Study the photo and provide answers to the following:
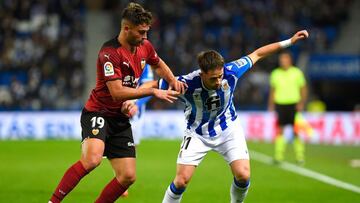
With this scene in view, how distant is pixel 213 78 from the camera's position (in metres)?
7.47

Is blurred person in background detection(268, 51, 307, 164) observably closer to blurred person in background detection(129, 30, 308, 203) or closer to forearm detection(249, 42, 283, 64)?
forearm detection(249, 42, 283, 64)

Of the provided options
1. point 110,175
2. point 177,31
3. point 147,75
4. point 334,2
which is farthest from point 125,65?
point 334,2

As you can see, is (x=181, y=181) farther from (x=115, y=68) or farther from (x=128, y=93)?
(x=115, y=68)

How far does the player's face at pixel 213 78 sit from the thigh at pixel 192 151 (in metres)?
0.64

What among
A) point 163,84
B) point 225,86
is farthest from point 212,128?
point 163,84

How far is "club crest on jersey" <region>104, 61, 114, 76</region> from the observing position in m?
7.10

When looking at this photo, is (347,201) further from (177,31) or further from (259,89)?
(177,31)

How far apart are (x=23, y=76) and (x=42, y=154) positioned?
8.45 metres

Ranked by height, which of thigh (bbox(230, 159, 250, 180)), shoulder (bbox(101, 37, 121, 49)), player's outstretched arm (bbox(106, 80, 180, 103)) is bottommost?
thigh (bbox(230, 159, 250, 180))

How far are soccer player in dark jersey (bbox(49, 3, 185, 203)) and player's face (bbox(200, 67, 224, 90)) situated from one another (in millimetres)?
328

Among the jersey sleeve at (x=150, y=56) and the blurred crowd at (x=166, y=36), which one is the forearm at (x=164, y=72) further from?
the blurred crowd at (x=166, y=36)

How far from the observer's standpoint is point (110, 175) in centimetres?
1257

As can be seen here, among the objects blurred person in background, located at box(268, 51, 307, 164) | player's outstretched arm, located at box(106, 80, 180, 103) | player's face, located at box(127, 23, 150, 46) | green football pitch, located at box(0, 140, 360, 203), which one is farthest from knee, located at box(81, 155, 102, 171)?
blurred person in background, located at box(268, 51, 307, 164)

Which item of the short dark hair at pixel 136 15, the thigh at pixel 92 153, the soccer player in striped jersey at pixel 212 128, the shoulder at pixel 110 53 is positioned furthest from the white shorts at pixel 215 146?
the short dark hair at pixel 136 15
